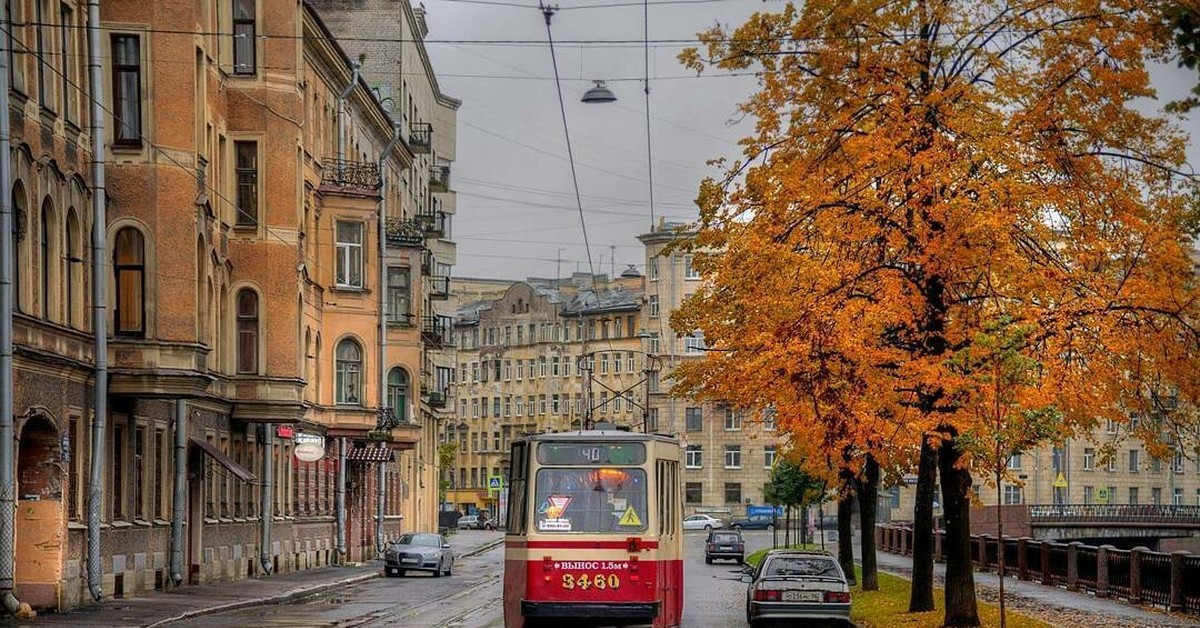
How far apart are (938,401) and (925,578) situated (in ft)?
23.7

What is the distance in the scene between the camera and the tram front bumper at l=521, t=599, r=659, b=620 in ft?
85.5

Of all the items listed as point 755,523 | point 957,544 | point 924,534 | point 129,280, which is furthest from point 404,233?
point 755,523

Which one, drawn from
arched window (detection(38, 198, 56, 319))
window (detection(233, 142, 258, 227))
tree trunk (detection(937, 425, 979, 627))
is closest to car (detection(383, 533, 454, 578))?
window (detection(233, 142, 258, 227))

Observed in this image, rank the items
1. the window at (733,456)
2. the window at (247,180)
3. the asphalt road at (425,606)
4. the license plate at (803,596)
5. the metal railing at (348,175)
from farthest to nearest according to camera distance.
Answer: the window at (733,456)
the metal railing at (348,175)
the window at (247,180)
the asphalt road at (425,606)
the license plate at (803,596)

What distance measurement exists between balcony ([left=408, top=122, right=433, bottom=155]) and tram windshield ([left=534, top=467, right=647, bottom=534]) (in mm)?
54588

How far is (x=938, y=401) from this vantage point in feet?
89.7

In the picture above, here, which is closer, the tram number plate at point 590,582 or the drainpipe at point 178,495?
the tram number plate at point 590,582

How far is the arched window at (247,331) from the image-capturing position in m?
49.1

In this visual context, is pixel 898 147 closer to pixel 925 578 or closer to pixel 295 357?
pixel 925 578

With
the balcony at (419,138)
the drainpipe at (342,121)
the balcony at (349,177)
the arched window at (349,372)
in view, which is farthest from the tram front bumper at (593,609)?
the balcony at (419,138)

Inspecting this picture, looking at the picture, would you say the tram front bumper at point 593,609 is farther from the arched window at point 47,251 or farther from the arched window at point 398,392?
the arched window at point 398,392

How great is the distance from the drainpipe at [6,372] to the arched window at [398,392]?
39365mm

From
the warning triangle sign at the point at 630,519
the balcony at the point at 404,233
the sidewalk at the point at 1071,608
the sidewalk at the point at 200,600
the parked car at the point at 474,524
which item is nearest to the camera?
the warning triangle sign at the point at 630,519

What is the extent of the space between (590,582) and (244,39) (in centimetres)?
2697
